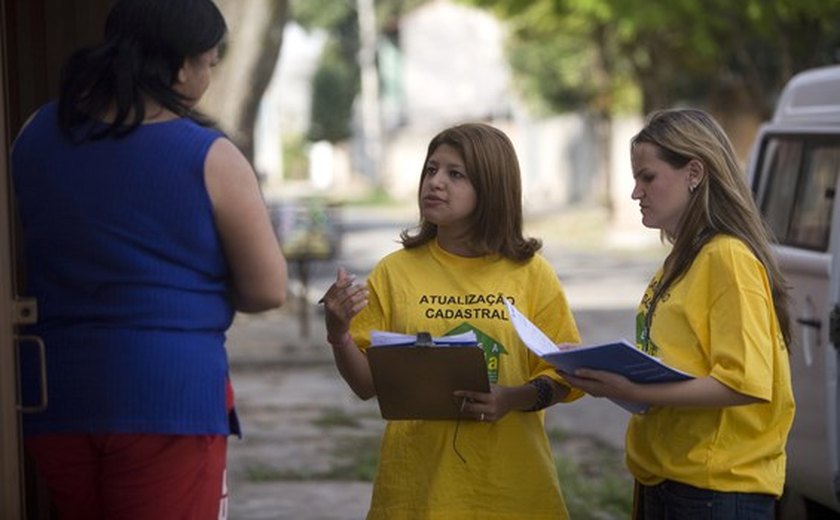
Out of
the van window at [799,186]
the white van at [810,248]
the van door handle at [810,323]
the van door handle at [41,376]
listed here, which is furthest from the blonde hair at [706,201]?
the van window at [799,186]

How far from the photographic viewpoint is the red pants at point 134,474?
144 inches

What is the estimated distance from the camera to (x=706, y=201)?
4.23 metres

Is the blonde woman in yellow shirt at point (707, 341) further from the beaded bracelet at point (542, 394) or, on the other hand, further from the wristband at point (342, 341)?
the wristband at point (342, 341)

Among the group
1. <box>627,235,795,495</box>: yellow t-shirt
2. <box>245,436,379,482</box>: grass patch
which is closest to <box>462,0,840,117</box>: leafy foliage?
<box>245,436,379,482</box>: grass patch

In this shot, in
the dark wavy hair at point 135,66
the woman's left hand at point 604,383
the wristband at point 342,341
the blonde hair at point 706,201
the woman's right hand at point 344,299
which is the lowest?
the woman's left hand at point 604,383

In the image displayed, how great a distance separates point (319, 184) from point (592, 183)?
2835 centimetres

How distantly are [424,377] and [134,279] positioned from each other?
35.2 inches

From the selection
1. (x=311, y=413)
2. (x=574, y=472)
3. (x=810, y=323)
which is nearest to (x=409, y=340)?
(x=810, y=323)

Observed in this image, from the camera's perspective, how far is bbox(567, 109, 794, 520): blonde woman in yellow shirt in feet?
13.3

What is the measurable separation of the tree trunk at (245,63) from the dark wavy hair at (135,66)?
11.8 meters

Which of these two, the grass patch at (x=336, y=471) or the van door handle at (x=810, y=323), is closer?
the van door handle at (x=810, y=323)

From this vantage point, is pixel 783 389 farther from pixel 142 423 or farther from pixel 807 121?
pixel 807 121

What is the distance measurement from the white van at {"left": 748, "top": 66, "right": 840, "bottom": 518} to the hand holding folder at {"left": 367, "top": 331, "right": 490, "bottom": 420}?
2598 mm

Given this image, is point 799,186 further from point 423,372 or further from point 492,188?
point 423,372
